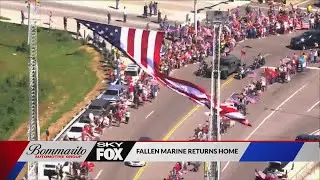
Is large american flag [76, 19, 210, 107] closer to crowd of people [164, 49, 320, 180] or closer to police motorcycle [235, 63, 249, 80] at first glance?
crowd of people [164, 49, 320, 180]

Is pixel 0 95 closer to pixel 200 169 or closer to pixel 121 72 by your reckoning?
pixel 121 72

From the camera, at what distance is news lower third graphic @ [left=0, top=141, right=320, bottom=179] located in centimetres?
1652

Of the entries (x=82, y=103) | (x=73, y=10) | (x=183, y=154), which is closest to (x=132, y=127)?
(x=82, y=103)

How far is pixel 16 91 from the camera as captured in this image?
129ft

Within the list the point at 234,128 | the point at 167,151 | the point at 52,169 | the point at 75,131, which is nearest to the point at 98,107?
the point at 75,131

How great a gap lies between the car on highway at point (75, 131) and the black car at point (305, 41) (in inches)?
785

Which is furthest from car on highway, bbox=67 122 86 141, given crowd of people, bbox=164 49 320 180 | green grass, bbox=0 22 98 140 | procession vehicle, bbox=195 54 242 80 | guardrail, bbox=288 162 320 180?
procession vehicle, bbox=195 54 242 80

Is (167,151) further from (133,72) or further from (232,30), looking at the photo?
(232,30)

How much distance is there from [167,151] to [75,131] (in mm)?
17027

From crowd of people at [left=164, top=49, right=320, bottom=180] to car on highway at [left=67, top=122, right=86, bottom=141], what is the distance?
4.83 metres

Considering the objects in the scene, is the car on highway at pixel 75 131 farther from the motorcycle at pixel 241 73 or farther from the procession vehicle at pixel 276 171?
the motorcycle at pixel 241 73

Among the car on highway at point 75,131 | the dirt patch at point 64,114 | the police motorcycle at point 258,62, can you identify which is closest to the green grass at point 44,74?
the dirt patch at point 64,114

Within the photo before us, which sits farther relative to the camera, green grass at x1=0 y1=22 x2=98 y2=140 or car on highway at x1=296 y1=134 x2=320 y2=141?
green grass at x1=0 y1=22 x2=98 y2=140

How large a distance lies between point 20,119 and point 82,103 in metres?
3.85
